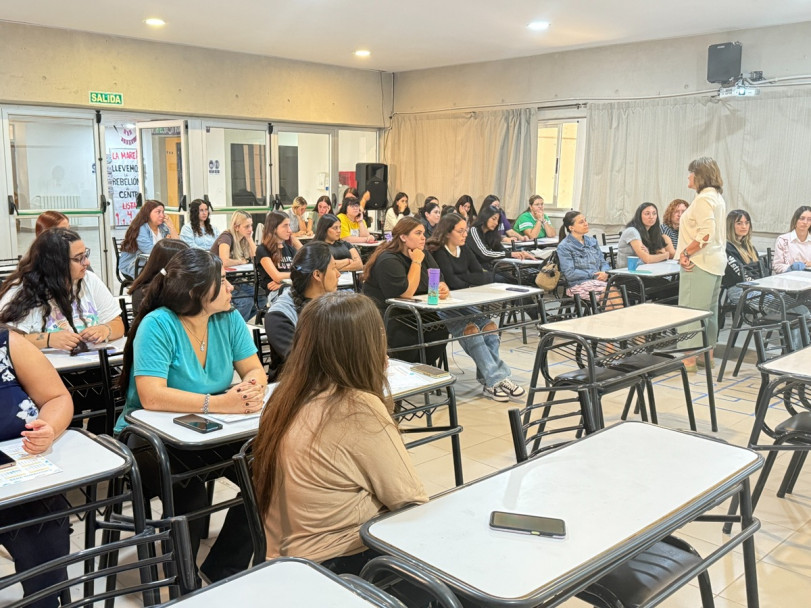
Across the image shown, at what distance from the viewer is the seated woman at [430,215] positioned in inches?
295

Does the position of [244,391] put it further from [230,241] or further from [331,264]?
[230,241]

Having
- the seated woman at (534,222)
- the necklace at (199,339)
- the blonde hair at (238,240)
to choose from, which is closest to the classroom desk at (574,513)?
the necklace at (199,339)

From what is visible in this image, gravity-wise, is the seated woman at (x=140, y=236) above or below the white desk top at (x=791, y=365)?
above

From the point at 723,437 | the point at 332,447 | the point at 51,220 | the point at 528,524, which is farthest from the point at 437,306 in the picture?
the point at 528,524

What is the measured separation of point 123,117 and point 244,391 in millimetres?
7253

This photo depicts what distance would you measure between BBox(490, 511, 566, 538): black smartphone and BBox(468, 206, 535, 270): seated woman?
4906 millimetres

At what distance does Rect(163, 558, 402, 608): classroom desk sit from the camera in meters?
1.25

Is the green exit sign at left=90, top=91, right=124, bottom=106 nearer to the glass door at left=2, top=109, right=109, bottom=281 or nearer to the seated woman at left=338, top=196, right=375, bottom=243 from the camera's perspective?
the glass door at left=2, top=109, right=109, bottom=281

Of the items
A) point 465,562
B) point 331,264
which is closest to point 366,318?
point 465,562

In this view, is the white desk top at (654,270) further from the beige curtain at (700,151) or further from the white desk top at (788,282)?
the beige curtain at (700,151)

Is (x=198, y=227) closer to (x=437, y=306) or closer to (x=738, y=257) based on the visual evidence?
(x=437, y=306)

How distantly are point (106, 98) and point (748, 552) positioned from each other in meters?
7.94

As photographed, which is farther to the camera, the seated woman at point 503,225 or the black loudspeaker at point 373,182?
the black loudspeaker at point 373,182

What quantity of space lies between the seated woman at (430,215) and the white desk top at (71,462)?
4.61 meters
